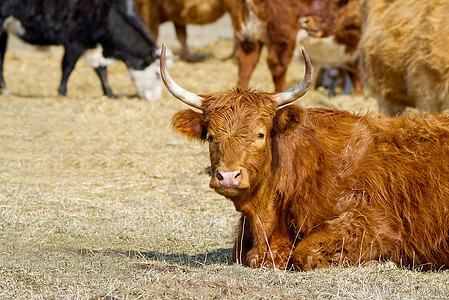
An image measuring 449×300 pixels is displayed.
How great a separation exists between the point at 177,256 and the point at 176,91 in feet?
3.75

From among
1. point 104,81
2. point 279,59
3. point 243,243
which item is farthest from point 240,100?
point 104,81

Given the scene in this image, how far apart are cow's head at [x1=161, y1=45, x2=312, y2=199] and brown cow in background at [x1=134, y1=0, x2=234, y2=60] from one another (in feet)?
38.1

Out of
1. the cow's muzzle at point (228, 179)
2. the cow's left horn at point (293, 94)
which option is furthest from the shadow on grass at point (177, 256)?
the cow's left horn at point (293, 94)

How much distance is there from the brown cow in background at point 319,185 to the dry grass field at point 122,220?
7.1 inches

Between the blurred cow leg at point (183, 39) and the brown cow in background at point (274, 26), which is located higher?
the brown cow in background at point (274, 26)

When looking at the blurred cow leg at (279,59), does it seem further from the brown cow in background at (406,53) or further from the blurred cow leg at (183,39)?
the blurred cow leg at (183,39)

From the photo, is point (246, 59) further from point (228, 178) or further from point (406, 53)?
point (228, 178)

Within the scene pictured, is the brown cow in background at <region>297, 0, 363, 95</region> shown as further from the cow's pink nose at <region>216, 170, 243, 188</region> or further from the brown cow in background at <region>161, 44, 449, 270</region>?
the cow's pink nose at <region>216, 170, 243, 188</region>

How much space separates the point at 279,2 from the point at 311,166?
6913mm

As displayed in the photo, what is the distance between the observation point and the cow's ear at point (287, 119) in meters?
4.38

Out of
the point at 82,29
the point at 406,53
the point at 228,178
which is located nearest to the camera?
the point at 228,178

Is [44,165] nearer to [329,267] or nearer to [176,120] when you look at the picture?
[176,120]

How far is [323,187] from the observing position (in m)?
4.43

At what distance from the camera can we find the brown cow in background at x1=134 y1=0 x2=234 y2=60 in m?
15.9
